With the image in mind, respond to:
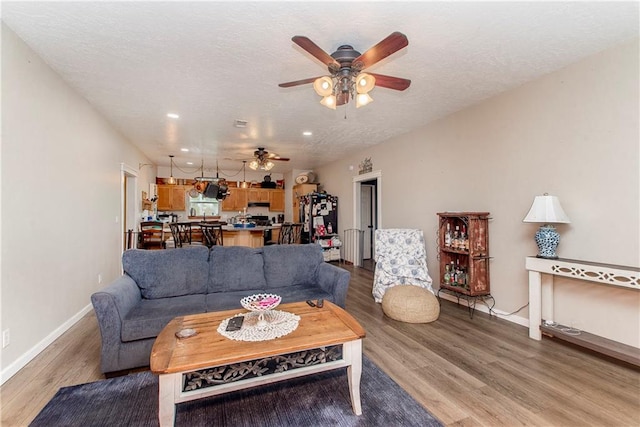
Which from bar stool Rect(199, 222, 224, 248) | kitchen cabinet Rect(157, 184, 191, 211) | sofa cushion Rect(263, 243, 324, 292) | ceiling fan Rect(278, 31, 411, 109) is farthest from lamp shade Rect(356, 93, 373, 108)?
kitchen cabinet Rect(157, 184, 191, 211)

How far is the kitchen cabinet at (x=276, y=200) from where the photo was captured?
31.4ft

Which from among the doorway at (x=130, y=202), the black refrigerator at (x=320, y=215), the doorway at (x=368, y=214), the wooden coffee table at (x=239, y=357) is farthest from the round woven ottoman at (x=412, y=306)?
the doorway at (x=130, y=202)

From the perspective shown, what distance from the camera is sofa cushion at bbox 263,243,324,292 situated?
3.19 m

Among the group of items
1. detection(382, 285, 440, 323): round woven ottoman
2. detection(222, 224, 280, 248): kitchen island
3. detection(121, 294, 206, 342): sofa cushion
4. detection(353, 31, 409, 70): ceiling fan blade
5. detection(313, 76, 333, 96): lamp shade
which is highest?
detection(353, 31, 409, 70): ceiling fan blade

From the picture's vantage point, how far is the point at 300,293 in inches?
116

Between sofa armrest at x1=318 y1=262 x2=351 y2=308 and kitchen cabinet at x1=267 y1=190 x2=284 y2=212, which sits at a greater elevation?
kitchen cabinet at x1=267 y1=190 x2=284 y2=212

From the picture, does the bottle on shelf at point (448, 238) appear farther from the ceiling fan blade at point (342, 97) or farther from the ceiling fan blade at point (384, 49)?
the ceiling fan blade at point (384, 49)

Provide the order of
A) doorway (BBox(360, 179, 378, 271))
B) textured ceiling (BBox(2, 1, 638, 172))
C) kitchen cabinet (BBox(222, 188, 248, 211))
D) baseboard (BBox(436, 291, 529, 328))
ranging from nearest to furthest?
textured ceiling (BBox(2, 1, 638, 172)) → baseboard (BBox(436, 291, 529, 328)) → doorway (BBox(360, 179, 378, 271)) → kitchen cabinet (BBox(222, 188, 248, 211))

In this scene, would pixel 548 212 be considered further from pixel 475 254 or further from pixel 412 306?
pixel 412 306

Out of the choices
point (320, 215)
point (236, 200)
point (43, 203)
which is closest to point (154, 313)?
point (43, 203)

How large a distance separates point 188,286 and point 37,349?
4.19 ft

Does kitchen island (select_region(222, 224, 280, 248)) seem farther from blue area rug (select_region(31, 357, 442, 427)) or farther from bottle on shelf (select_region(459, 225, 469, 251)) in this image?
Answer: blue area rug (select_region(31, 357, 442, 427))

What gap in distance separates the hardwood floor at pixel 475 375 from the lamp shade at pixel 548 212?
1.18 metres

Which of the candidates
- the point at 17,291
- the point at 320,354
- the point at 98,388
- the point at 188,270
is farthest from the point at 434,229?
the point at 17,291
